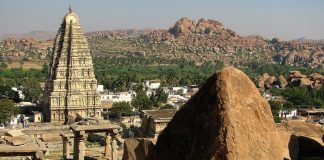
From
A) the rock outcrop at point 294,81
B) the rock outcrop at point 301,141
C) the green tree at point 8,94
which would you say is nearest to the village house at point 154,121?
the green tree at point 8,94

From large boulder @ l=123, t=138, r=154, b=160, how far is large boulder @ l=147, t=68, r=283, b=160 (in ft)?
13.9

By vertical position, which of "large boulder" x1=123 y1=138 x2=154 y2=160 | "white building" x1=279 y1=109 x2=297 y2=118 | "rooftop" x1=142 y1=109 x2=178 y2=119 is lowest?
"white building" x1=279 y1=109 x2=297 y2=118

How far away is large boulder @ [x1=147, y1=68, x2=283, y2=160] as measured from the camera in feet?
22.6

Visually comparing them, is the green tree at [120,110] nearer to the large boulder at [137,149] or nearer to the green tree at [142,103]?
the green tree at [142,103]

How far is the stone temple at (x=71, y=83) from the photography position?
50438mm

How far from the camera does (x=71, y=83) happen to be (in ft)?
166

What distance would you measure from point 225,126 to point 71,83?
44.6 meters

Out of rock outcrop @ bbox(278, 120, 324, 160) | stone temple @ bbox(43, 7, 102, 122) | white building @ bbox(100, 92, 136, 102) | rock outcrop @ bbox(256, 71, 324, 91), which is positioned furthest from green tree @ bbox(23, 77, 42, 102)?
rock outcrop @ bbox(278, 120, 324, 160)

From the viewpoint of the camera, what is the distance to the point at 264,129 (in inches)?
287

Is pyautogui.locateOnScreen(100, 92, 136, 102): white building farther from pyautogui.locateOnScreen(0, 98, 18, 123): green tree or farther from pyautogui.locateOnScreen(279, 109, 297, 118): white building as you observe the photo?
pyautogui.locateOnScreen(279, 109, 297, 118): white building

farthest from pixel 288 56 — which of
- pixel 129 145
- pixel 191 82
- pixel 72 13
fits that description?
pixel 129 145

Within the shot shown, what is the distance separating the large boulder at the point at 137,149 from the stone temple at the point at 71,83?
3779 centimetres

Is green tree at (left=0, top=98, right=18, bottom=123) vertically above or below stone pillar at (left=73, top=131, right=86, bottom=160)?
below

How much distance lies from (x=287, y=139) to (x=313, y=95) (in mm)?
70408
